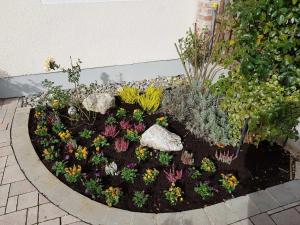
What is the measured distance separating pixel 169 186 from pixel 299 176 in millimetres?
1674

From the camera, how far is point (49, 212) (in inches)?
116

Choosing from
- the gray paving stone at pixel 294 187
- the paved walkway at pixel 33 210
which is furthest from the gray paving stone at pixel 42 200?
the gray paving stone at pixel 294 187

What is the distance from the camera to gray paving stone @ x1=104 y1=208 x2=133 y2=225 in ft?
9.18

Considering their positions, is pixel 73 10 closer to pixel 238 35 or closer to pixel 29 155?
pixel 29 155

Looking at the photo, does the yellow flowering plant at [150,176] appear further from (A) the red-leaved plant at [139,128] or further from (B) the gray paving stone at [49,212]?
(B) the gray paving stone at [49,212]

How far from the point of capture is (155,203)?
304 centimetres

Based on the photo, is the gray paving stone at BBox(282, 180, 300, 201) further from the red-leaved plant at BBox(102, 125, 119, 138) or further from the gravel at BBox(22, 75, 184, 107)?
the gravel at BBox(22, 75, 184, 107)

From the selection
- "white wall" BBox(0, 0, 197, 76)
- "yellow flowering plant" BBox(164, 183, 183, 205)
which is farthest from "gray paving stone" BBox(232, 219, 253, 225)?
"white wall" BBox(0, 0, 197, 76)

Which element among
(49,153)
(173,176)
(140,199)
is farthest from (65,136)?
(173,176)

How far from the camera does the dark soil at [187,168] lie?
10.1 ft

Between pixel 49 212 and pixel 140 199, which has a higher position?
pixel 140 199

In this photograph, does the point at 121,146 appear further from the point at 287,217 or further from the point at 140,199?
the point at 287,217

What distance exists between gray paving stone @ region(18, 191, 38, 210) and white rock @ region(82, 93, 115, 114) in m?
1.70

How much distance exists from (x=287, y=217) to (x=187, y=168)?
1224mm
